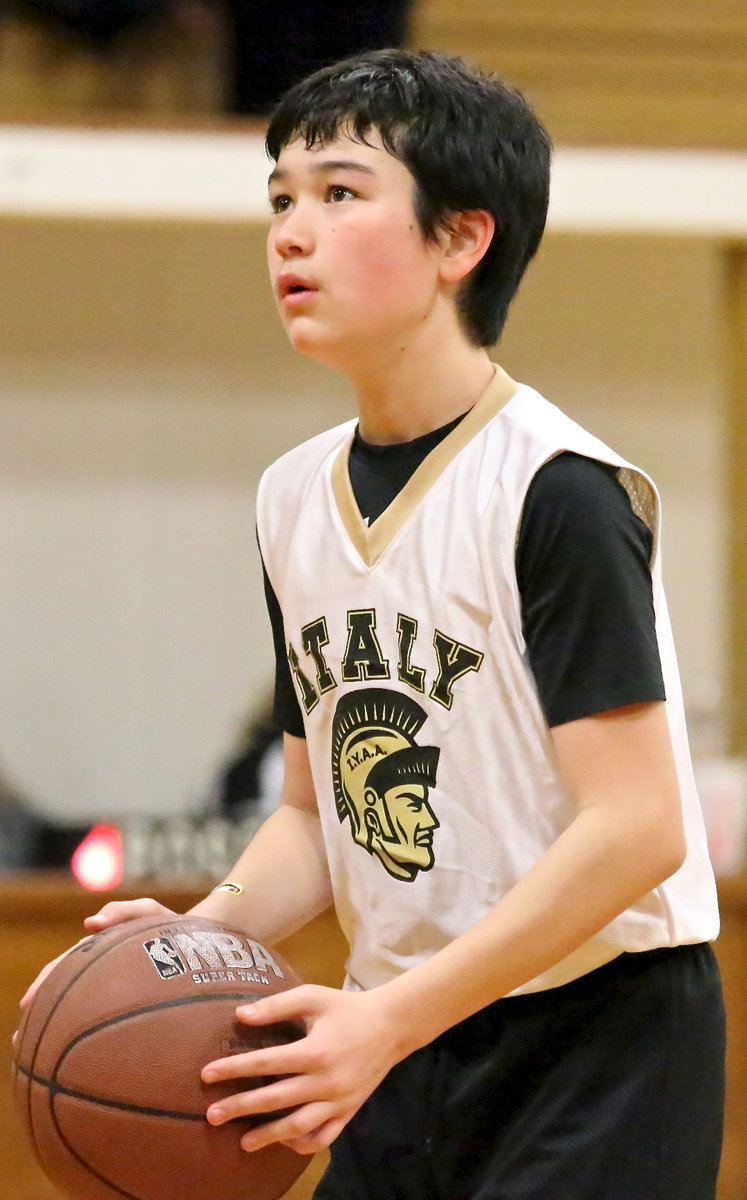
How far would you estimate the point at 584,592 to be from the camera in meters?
1.84

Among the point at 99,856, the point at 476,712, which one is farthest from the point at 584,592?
the point at 99,856

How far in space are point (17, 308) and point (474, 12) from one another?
280cm

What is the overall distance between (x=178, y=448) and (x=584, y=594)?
6653 millimetres

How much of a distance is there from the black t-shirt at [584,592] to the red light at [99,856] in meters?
4.82

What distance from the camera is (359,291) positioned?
200cm

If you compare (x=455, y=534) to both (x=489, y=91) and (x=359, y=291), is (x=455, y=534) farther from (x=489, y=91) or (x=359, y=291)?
(x=489, y=91)

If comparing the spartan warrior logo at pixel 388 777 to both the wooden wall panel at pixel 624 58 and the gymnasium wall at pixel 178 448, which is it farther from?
the wooden wall panel at pixel 624 58

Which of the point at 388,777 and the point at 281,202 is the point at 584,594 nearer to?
the point at 388,777

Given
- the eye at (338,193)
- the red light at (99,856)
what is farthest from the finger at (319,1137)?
the red light at (99,856)

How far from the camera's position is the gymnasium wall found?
8.15 m

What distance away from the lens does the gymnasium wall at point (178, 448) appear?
8.15m

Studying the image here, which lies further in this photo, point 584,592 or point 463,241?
point 463,241


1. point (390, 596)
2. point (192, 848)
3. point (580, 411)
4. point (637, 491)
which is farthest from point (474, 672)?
point (580, 411)

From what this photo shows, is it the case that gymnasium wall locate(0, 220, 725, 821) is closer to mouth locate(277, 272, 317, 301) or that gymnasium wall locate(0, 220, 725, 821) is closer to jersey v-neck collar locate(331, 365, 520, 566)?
jersey v-neck collar locate(331, 365, 520, 566)
